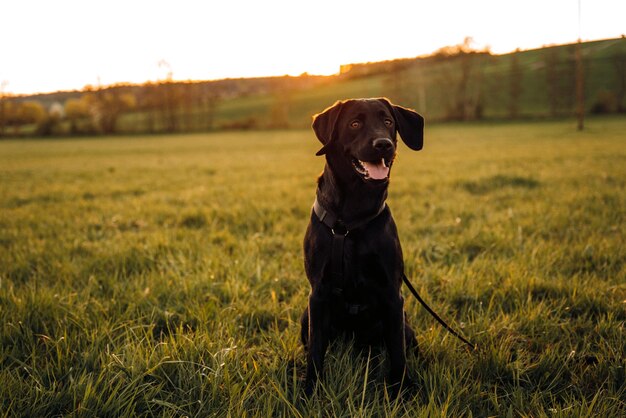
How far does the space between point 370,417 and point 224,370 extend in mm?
802

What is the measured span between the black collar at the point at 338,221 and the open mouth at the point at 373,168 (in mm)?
234

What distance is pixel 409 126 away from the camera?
2.72 m

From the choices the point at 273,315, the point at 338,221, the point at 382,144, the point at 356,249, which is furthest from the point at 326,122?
the point at 273,315

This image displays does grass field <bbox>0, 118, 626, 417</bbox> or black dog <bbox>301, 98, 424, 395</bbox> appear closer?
grass field <bbox>0, 118, 626, 417</bbox>

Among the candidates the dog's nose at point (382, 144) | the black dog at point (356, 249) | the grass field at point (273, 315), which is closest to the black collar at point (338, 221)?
the black dog at point (356, 249)

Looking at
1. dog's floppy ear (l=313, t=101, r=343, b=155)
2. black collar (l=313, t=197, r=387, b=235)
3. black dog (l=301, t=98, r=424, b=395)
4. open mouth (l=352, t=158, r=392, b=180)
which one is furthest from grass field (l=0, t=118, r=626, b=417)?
dog's floppy ear (l=313, t=101, r=343, b=155)

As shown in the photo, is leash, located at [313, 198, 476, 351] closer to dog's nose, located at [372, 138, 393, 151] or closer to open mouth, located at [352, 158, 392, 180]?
open mouth, located at [352, 158, 392, 180]

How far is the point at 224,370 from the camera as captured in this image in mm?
2193

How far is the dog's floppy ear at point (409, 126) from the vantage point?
269 cm

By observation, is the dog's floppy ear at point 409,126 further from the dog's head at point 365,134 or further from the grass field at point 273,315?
the grass field at point 273,315

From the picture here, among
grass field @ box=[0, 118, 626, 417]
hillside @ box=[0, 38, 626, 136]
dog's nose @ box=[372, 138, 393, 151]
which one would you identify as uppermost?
hillside @ box=[0, 38, 626, 136]

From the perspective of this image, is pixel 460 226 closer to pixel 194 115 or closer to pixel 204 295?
pixel 204 295

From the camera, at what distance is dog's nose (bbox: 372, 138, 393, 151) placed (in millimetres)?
2314

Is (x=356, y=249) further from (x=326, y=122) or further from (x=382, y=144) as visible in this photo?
(x=326, y=122)
